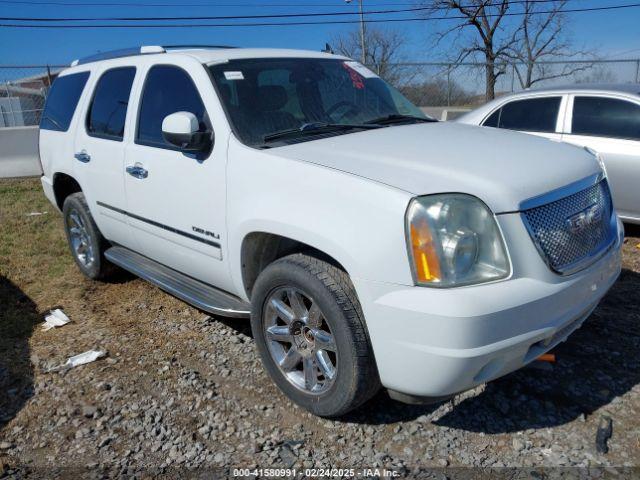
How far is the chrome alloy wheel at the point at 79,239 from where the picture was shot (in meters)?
5.05

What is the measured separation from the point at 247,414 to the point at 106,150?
232 cm

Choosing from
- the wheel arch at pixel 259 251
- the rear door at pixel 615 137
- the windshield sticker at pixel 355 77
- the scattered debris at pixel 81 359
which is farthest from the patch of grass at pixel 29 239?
the rear door at pixel 615 137

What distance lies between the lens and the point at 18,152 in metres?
11.0

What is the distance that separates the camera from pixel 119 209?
13.9ft

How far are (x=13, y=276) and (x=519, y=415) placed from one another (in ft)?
15.9

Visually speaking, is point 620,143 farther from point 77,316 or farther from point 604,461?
point 77,316

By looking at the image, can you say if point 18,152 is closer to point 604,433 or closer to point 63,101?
point 63,101

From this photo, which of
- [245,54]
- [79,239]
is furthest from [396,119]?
[79,239]

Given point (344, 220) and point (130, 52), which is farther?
point (130, 52)

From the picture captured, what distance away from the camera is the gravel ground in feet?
8.91

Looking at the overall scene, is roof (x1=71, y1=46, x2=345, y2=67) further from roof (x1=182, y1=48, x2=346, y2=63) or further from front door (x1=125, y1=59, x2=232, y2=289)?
front door (x1=125, y1=59, x2=232, y2=289)

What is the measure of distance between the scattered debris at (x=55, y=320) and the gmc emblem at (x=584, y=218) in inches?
146

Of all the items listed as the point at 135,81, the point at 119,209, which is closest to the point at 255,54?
the point at 135,81

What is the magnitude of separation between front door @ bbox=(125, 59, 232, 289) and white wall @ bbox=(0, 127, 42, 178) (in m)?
8.31
